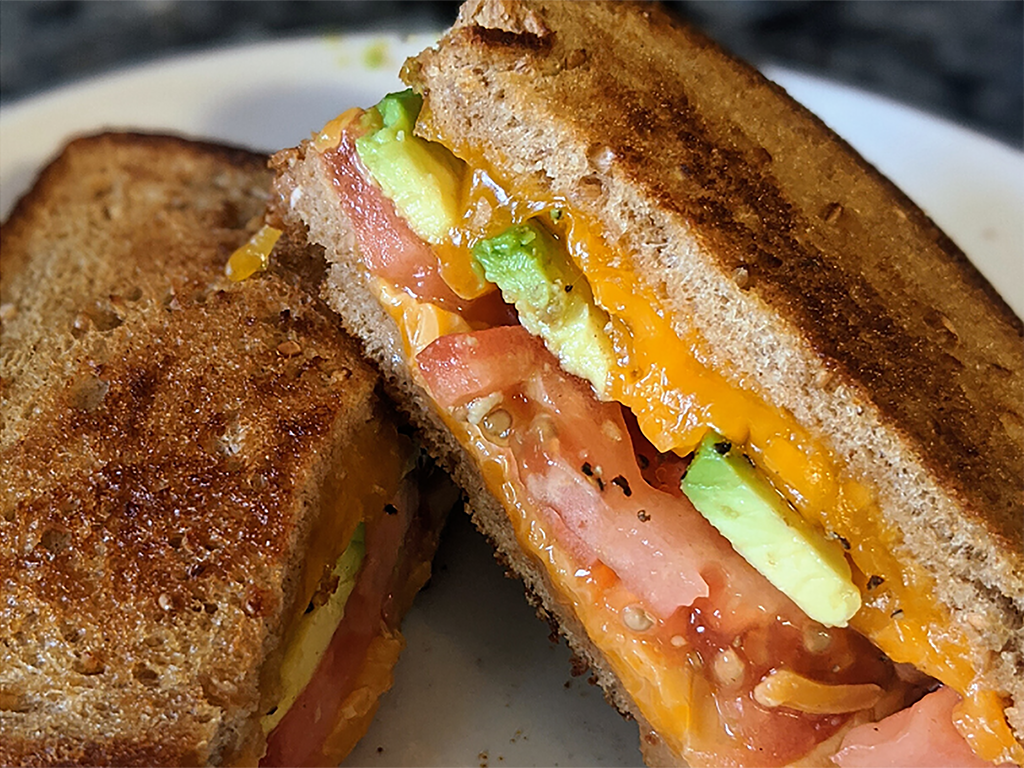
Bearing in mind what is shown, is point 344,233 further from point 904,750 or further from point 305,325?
point 904,750

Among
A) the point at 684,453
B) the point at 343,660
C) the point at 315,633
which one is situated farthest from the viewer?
the point at 343,660

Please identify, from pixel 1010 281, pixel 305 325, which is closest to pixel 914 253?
pixel 1010 281

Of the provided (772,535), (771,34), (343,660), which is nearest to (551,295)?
(772,535)

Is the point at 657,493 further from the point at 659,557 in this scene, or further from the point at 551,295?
the point at 551,295

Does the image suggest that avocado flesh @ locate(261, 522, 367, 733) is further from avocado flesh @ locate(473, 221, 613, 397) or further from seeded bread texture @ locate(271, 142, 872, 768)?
avocado flesh @ locate(473, 221, 613, 397)

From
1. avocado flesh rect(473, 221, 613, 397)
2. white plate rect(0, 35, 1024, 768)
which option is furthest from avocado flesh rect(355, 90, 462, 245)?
white plate rect(0, 35, 1024, 768)

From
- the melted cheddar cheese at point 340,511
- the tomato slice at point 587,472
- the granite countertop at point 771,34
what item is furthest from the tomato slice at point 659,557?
the granite countertop at point 771,34
